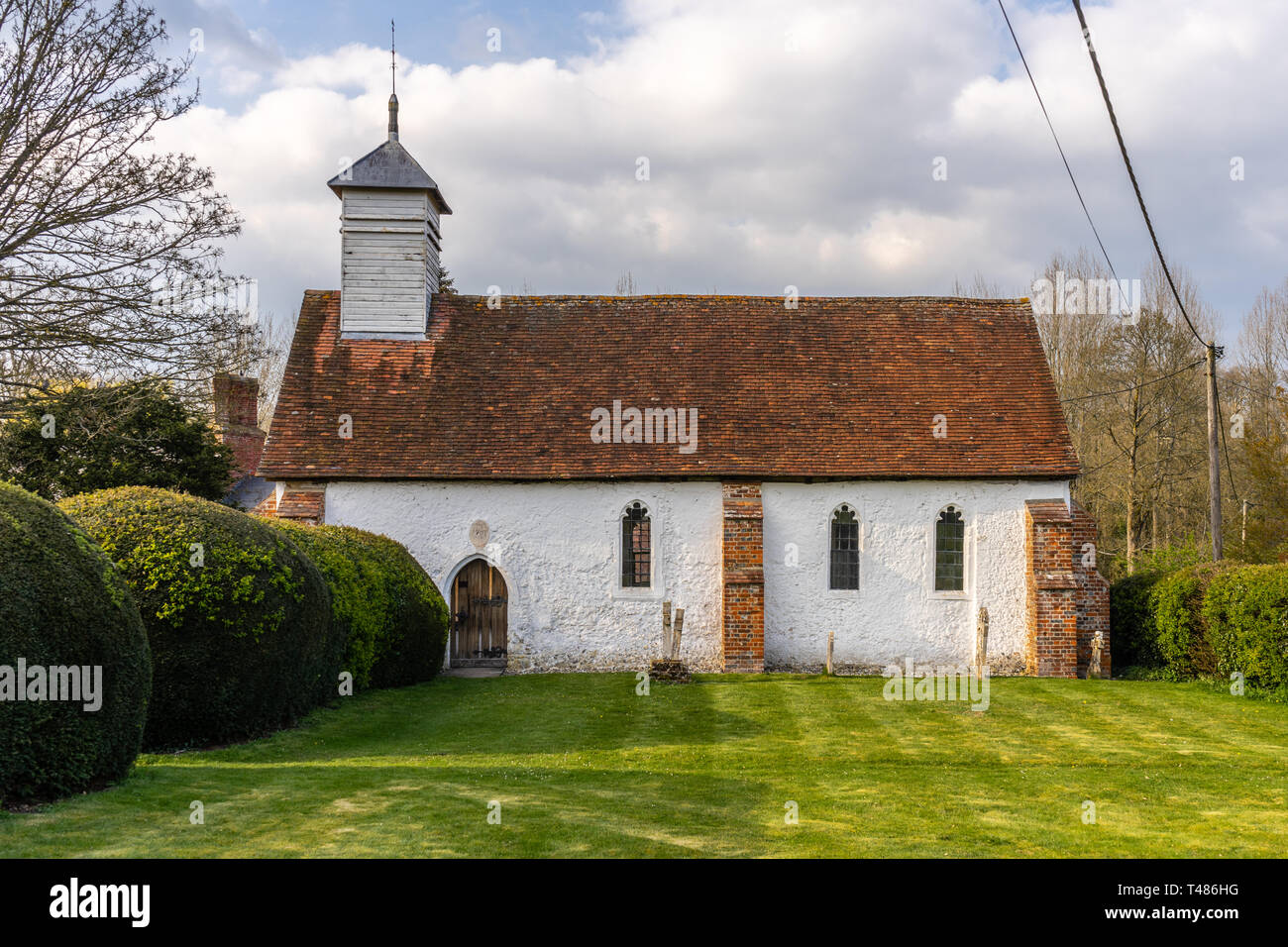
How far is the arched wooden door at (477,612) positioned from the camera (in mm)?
22438

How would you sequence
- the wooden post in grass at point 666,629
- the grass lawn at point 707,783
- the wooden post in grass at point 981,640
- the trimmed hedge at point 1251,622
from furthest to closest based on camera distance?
the wooden post in grass at point 666,629, the wooden post in grass at point 981,640, the trimmed hedge at point 1251,622, the grass lawn at point 707,783

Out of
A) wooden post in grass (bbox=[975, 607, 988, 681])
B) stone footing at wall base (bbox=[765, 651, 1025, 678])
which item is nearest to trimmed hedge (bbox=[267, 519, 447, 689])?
stone footing at wall base (bbox=[765, 651, 1025, 678])

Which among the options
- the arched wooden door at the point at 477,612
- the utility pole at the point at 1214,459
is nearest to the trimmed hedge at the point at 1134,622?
the utility pole at the point at 1214,459

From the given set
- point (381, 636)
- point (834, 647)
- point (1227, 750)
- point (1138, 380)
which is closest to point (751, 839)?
point (1227, 750)

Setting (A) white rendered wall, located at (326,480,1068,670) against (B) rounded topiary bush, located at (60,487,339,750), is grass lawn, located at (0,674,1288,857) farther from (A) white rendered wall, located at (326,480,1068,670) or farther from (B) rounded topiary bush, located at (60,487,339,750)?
(A) white rendered wall, located at (326,480,1068,670)

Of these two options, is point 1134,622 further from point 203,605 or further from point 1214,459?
point 203,605

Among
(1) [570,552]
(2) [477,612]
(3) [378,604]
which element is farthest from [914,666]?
(3) [378,604]

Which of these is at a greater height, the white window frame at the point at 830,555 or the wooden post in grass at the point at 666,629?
the white window frame at the point at 830,555

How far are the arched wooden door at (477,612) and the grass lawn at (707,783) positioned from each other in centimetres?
455

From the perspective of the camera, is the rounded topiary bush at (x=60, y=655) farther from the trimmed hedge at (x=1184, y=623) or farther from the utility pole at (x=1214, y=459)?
the utility pole at (x=1214, y=459)

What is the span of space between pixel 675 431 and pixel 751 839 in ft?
49.0

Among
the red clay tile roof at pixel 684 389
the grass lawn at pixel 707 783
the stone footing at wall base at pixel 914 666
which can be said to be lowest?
the stone footing at wall base at pixel 914 666

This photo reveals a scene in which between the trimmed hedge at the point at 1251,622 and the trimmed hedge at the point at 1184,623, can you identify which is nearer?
the trimmed hedge at the point at 1251,622
